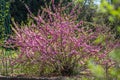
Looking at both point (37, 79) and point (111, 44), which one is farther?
point (111, 44)

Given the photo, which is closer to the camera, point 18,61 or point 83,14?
point 18,61

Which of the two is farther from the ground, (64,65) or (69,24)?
(69,24)

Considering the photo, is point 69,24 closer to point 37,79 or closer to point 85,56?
point 85,56

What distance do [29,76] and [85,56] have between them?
960mm

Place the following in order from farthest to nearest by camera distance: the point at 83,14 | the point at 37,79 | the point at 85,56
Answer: the point at 83,14 → the point at 85,56 → the point at 37,79

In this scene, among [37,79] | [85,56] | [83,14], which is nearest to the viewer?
[37,79]

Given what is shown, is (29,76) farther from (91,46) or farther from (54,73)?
(91,46)

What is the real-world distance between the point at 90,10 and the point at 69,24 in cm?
772

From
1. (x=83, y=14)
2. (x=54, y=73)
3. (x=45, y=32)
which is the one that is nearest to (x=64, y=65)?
(x=54, y=73)

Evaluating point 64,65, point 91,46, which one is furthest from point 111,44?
point 64,65

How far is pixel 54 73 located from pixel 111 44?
1.07 m

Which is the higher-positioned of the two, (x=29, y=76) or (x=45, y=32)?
(x=45, y=32)

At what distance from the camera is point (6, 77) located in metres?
6.10

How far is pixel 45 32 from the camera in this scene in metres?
6.40
